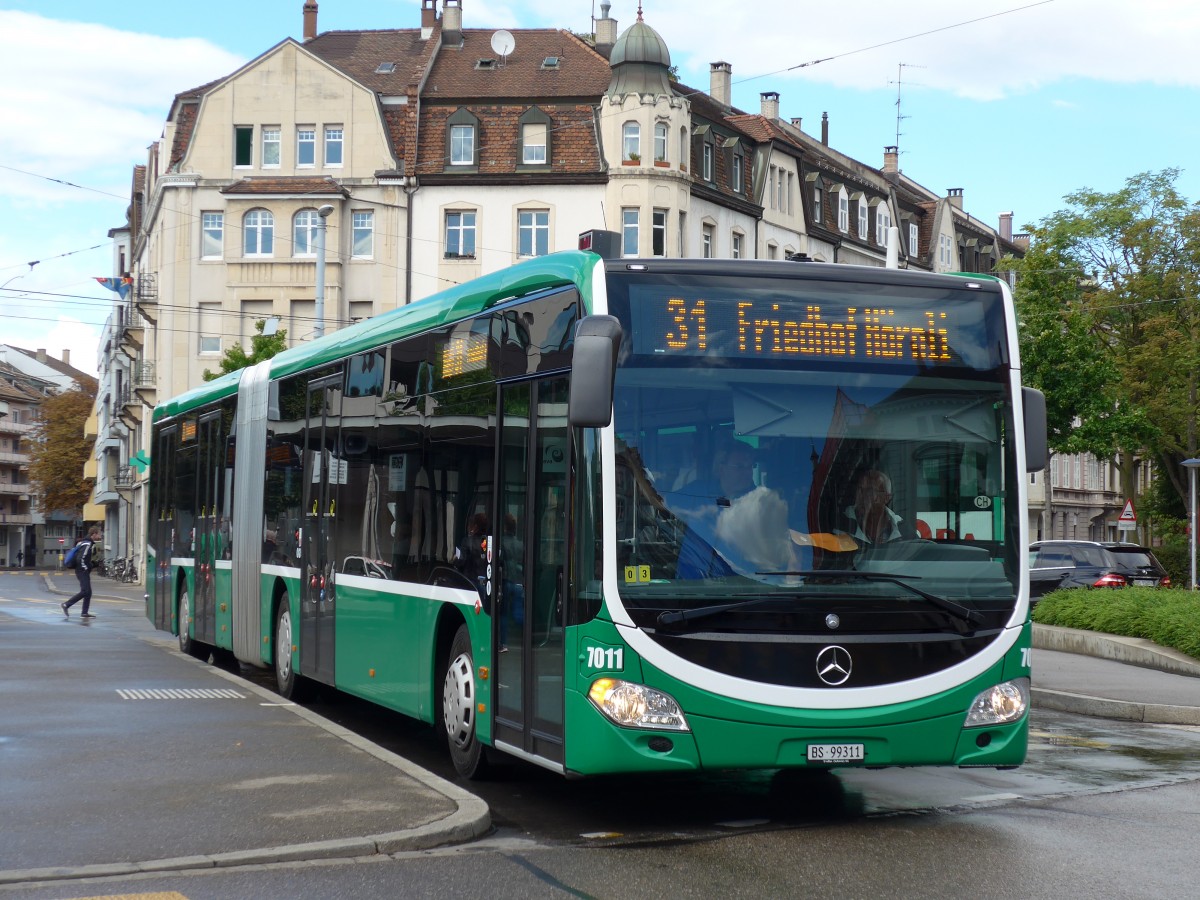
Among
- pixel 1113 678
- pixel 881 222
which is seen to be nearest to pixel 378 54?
pixel 881 222

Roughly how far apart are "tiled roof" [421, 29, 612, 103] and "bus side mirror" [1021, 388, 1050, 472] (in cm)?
4638

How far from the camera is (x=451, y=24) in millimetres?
59594

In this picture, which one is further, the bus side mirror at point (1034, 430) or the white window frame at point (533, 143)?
the white window frame at point (533, 143)

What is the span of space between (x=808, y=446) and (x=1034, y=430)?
58.1 inches

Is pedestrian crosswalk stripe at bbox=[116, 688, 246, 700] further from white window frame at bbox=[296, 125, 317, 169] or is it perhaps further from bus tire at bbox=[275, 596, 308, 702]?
white window frame at bbox=[296, 125, 317, 169]

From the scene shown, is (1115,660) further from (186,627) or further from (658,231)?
(658,231)

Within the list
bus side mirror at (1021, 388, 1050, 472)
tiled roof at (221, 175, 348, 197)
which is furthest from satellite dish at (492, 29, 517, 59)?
bus side mirror at (1021, 388, 1050, 472)

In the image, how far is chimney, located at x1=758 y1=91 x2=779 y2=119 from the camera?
74.7m

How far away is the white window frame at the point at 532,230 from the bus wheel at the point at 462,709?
1771 inches

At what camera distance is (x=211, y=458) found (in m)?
19.1

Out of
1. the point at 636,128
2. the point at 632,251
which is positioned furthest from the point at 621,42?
the point at 632,251

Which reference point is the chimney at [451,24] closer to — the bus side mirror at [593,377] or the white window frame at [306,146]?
the white window frame at [306,146]

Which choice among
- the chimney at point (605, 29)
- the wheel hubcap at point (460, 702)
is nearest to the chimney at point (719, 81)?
the chimney at point (605, 29)

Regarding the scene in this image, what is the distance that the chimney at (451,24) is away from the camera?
194 feet
